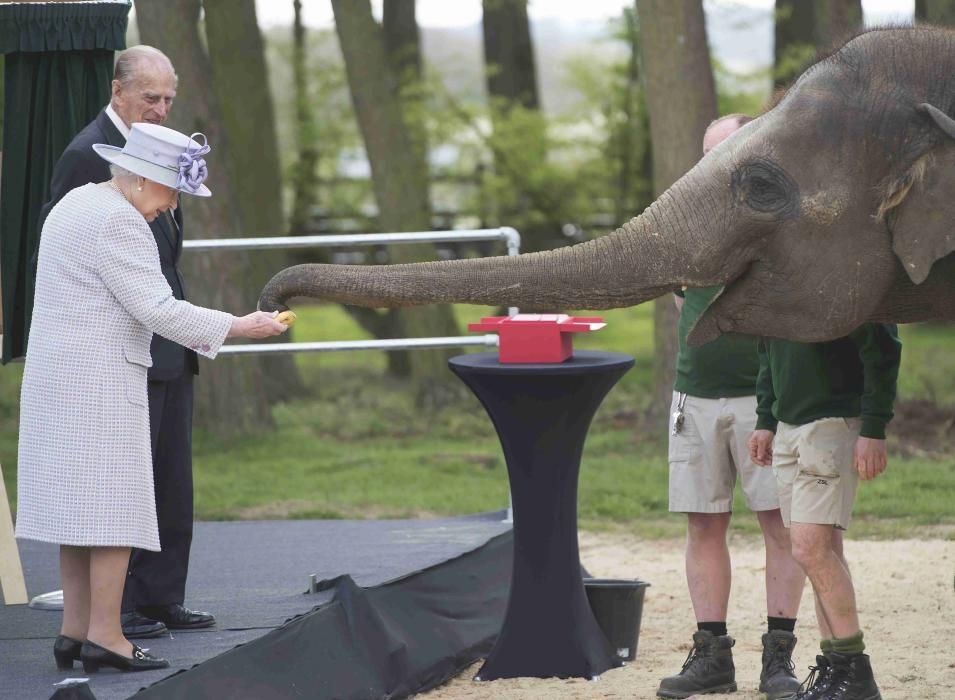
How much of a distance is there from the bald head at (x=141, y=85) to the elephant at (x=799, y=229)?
1.68 meters

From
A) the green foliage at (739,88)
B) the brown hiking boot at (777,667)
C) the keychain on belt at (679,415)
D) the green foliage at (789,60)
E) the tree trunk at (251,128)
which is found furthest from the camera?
the green foliage at (739,88)

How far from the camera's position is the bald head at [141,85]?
18.5ft

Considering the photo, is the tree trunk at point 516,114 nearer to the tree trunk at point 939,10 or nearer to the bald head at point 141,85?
the tree trunk at point 939,10

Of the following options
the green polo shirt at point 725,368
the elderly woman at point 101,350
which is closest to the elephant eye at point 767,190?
the green polo shirt at point 725,368

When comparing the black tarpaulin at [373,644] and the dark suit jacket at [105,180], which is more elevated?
the dark suit jacket at [105,180]

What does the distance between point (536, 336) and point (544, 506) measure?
680mm

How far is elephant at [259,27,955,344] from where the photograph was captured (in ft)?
13.7

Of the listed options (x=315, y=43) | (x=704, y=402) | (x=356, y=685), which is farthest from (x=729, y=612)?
(x=315, y=43)

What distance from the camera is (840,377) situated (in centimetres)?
512

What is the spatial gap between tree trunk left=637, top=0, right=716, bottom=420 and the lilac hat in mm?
6575

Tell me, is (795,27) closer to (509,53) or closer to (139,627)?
(509,53)

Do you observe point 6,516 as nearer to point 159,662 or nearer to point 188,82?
point 159,662

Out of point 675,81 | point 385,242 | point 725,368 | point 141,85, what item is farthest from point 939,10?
point 141,85

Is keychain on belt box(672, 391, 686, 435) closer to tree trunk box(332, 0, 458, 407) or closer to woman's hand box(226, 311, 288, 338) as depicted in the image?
woman's hand box(226, 311, 288, 338)
